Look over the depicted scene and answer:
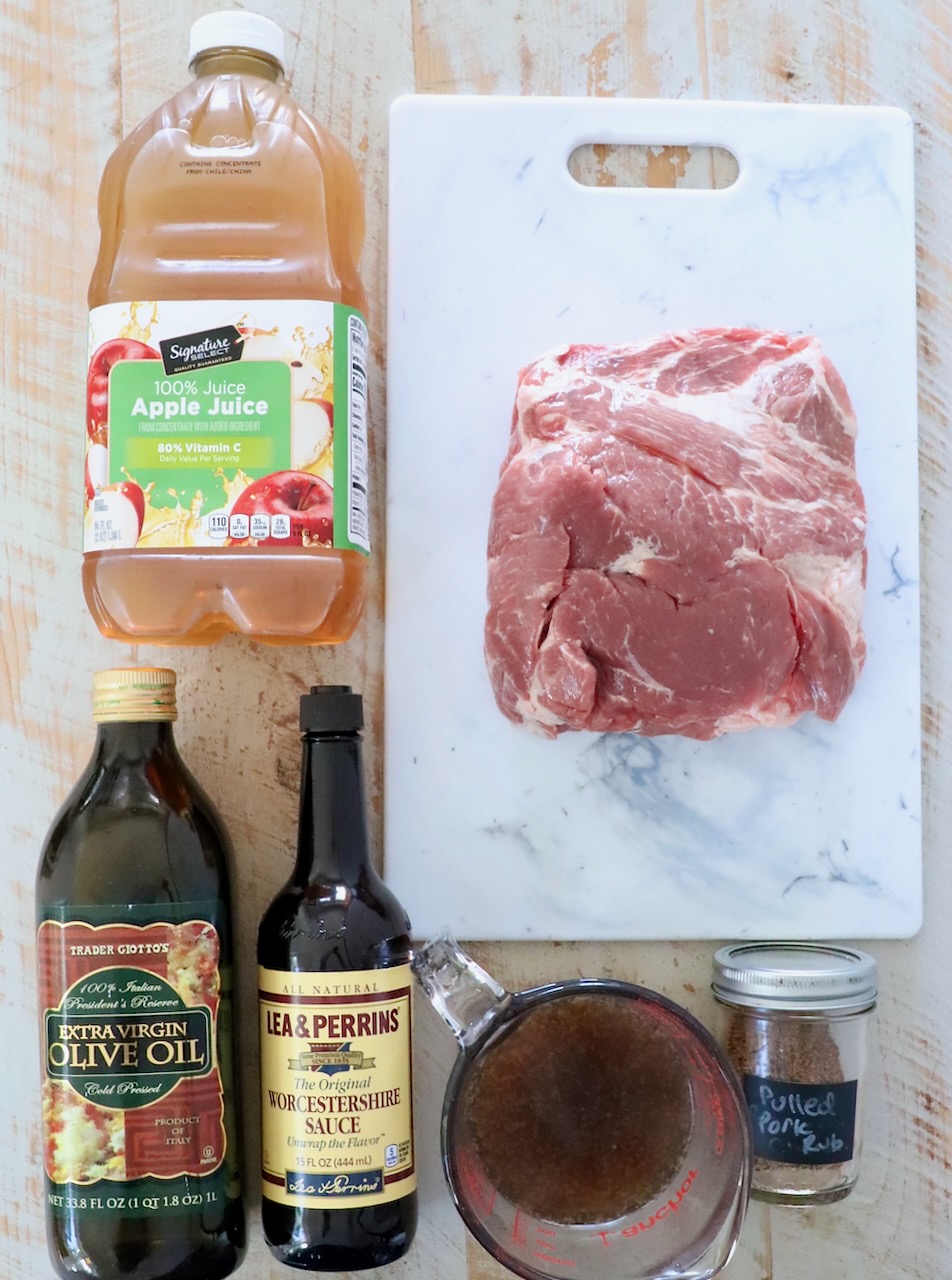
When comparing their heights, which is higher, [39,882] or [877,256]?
[877,256]

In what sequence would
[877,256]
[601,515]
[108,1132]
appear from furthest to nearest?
[877,256] → [601,515] → [108,1132]

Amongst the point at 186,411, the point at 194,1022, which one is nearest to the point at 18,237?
the point at 186,411

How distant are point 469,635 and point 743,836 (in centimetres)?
35

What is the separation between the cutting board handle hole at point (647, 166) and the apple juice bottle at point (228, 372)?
0.85 ft

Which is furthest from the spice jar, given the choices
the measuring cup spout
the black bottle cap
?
the black bottle cap

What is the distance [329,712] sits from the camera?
42.9 inches

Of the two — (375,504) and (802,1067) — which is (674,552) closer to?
(375,504)

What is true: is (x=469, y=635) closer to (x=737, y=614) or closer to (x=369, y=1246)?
(x=737, y=614)

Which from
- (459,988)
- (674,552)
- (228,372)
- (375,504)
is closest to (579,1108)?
(459,988)

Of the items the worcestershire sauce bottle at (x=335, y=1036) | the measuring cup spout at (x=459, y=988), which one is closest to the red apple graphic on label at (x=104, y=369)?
the worcestershire sauce bottle at (x=335, y=1036)

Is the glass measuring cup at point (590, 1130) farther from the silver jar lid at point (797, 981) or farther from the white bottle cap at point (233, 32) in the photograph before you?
the white bottle cap at point (233, 32)

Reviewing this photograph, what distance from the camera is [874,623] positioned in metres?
1.26

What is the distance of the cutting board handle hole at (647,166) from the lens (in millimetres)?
1287

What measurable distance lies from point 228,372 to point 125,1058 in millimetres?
624
